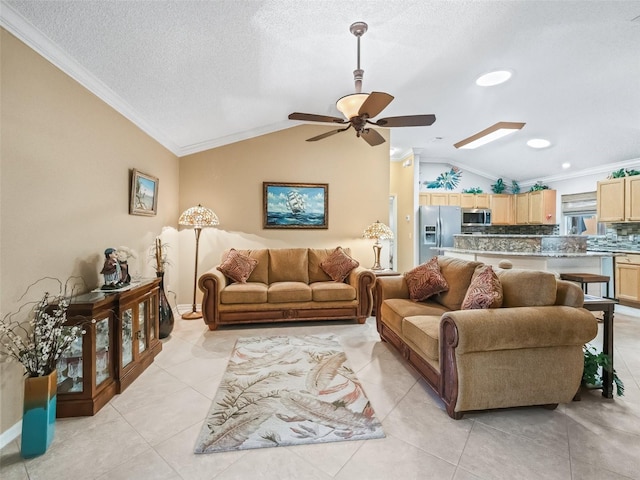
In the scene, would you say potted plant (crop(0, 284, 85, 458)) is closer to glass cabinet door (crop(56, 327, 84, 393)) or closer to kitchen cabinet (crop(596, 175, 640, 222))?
glass cabinet door (crop(56, 327, 84, 393))

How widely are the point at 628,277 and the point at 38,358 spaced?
7.25 metres

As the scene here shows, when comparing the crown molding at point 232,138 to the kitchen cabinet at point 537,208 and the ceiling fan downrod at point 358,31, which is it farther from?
the kitchen cabinet at point 537,208

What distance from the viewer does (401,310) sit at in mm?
2668

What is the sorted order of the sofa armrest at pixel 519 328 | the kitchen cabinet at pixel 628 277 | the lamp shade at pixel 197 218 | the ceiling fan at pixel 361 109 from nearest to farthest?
the sofa armrest at pixel 519 328
the ceiling fan at pixel 361 109
the lamp shade at pixel 197 218
the kitchen cabinet at pixel 628 277

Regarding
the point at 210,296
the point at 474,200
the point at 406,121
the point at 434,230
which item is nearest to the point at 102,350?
the point at 210,296

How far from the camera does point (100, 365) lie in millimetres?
2006

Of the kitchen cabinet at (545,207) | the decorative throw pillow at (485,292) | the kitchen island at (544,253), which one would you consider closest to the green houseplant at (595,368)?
the decorative throw pillow at (485,292)

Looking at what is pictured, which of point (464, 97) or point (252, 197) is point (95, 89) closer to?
point (252, 197)

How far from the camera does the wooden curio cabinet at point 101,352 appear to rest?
73.5 inches

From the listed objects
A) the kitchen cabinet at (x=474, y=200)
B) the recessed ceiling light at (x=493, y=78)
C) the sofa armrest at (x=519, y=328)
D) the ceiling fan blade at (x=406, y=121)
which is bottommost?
the sofa armrest at (x=519, y=328)

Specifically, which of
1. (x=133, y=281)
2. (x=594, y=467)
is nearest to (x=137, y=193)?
(x=133, y=281)

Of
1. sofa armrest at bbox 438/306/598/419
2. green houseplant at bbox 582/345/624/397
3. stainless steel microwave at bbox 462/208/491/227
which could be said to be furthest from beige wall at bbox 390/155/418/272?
sofa armrest at bbox 438/306/598/419

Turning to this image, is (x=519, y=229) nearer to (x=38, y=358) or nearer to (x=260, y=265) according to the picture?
(x=260, y=265)

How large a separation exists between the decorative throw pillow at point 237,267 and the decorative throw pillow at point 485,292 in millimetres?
2687
